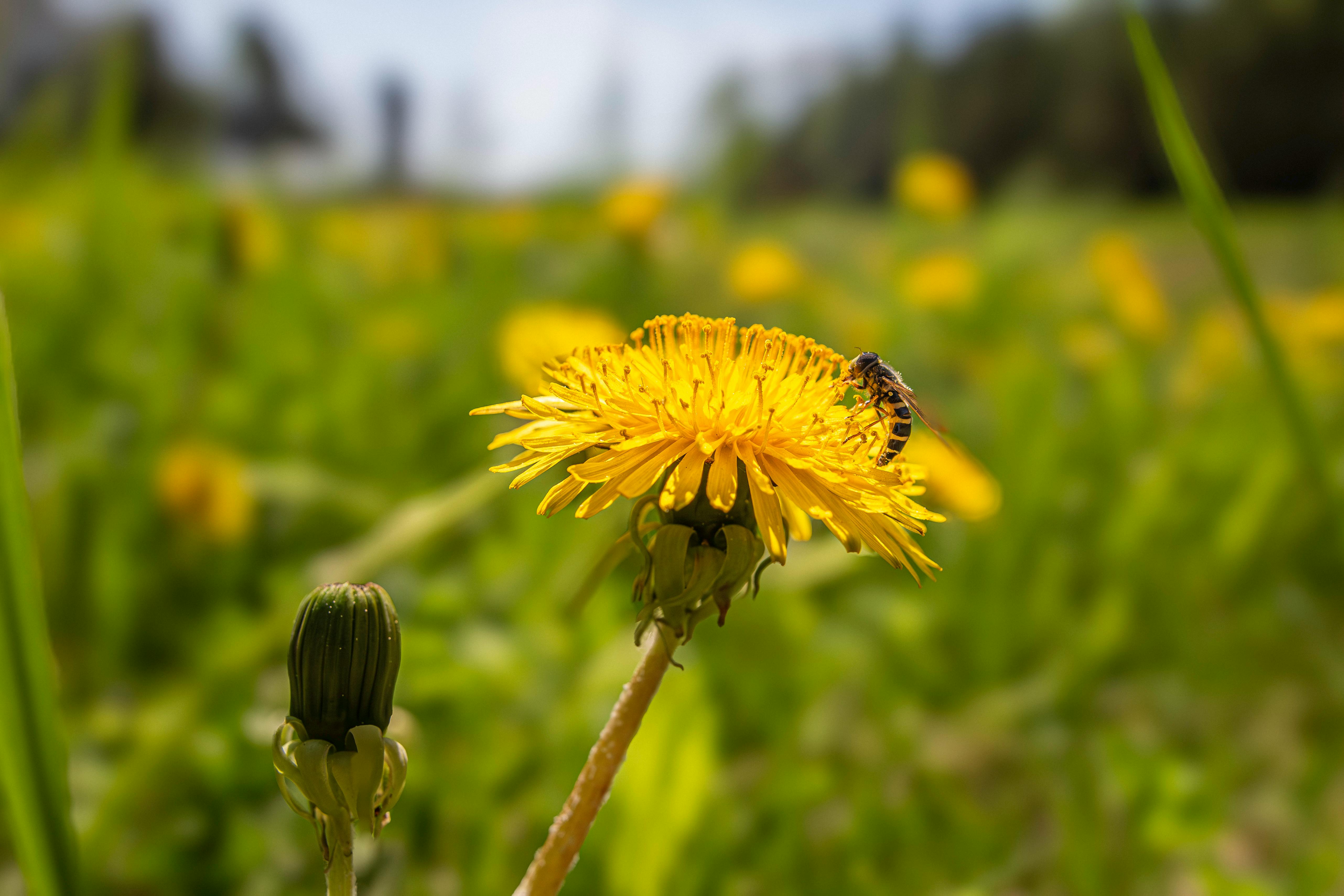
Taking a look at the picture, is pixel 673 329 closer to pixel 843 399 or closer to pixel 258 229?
pixel 843 399

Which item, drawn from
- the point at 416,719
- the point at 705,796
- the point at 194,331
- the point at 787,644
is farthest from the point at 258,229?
the point at 705,796

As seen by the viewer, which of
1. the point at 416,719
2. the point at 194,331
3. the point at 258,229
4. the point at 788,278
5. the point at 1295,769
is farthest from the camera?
the point at 788,278

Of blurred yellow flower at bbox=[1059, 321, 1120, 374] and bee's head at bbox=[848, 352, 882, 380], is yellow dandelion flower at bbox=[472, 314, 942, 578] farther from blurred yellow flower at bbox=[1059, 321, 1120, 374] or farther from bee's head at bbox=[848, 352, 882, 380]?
blurred yellow flower at bbox=[1059, 321, 1120, 374]

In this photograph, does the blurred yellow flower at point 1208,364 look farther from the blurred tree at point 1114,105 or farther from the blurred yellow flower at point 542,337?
the blurred tree at point 1114,105

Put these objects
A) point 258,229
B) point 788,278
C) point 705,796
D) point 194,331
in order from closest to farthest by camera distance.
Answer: point 705,796 → point 258,229 → point 194,331 → point 788,278

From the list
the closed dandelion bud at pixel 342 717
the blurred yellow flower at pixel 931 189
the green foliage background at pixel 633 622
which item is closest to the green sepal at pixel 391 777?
the closed dandelion bud at pixel 342 717

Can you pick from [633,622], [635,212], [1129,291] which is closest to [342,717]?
[633,622]

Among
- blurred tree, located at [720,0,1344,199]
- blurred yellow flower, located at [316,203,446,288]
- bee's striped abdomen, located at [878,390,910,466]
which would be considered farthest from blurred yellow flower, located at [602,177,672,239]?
blurred tree, located at [720,0,1344,199]
